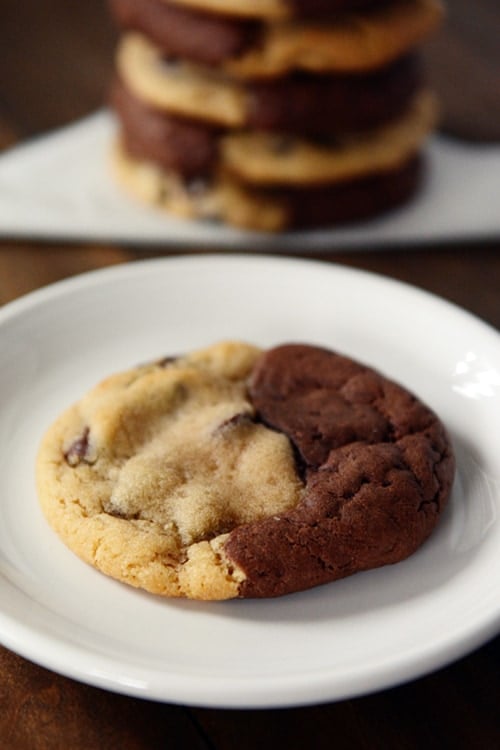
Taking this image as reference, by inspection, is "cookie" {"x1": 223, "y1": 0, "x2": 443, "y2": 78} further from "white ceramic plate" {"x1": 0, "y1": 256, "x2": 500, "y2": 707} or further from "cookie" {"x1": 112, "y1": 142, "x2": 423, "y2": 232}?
"white ceramic plate" {"x1": 0, "y1": 256, "x2": 500, "y2": 707}

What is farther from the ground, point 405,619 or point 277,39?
point 277,39

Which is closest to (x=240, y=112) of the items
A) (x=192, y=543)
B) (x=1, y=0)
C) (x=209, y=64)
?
(x=209, y=64)

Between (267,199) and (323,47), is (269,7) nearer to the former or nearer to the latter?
(323,47)

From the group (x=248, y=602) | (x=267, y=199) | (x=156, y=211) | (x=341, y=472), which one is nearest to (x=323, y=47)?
(x=267, y=199)

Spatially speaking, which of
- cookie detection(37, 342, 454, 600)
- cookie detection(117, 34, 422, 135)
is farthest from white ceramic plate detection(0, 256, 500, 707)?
cookie detection(117, 34, 422, 135)

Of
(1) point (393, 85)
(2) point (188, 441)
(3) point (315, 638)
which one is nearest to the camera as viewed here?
(3) point (315, 638)

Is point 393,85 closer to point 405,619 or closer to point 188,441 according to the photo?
point 188,441
